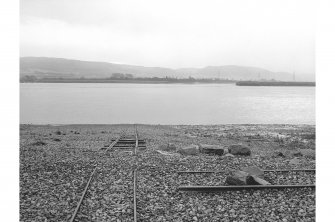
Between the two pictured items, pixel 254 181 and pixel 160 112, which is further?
pixel 160 112

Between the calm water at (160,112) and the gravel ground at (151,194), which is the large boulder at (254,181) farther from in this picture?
the calm water at (160,112)

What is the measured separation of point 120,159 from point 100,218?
233 inches

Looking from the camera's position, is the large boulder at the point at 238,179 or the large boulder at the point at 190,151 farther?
the large boulder at the point at 190,151

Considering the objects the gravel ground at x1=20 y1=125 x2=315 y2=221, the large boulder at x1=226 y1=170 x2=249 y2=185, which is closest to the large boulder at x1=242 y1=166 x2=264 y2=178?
the gravel ground at x1=20 y1=125 x2=315 y2=221

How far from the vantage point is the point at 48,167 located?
11.0 m

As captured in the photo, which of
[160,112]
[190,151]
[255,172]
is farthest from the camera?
[160,112]

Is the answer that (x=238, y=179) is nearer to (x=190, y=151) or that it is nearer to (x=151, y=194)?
(x=151, y=194)

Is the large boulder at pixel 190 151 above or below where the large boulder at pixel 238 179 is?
below

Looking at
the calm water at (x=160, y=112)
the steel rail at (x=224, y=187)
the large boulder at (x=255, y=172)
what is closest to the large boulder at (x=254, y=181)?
the steel rail at (x=224, y=187)

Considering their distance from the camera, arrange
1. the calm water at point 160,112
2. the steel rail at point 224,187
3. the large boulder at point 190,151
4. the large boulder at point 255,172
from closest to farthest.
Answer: the steel rail at point 224,187 < the large boulder at point 255,172 < the large boulder at point 190,151 < the calm water at point 160,112

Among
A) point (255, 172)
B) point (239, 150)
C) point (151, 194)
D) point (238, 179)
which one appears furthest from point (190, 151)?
point (151, 194)
